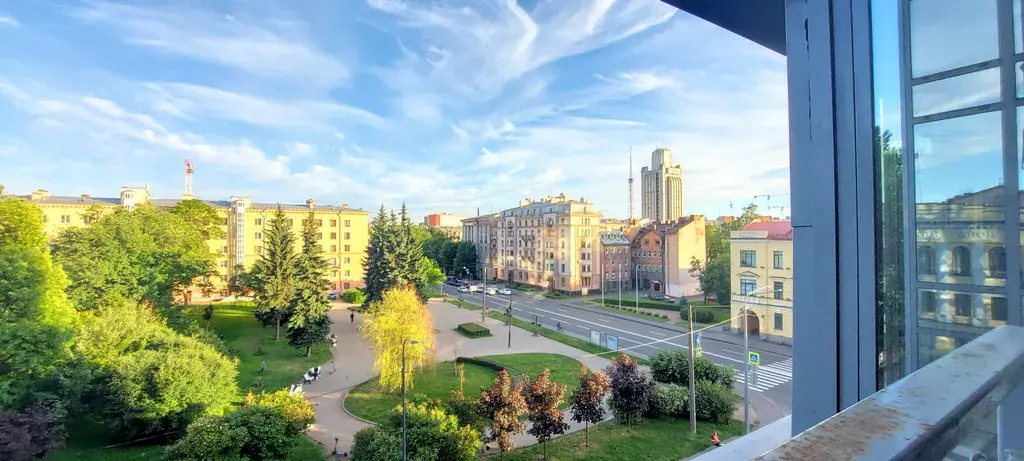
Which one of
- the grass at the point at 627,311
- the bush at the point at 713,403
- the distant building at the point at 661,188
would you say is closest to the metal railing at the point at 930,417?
the bush at the point at 713,403

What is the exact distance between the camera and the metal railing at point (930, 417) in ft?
1.43

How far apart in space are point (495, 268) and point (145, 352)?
96.4ft

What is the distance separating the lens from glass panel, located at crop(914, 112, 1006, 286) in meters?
1.22

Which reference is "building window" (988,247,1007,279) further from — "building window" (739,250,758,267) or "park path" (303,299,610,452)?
"building window" (739,250,758,267)

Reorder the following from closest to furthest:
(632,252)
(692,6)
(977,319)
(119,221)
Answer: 1. (977,319)
2. (692,6)
3. (119,221)
4. (632,252)

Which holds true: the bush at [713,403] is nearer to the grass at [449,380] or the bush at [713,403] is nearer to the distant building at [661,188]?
the grass at [449,380]

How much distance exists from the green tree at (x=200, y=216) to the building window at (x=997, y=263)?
29474mm

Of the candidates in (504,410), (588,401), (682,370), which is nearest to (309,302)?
(504,410)

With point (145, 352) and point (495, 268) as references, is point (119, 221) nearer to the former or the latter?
point (145, 352)

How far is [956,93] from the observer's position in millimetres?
1266

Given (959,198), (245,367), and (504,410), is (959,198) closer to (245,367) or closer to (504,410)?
(504,410)

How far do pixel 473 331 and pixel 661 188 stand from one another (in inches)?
1914

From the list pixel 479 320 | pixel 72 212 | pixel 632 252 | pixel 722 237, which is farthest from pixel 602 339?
pixel 72 212

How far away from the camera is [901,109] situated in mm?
1303
